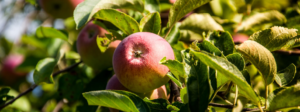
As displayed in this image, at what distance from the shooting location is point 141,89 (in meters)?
0.82

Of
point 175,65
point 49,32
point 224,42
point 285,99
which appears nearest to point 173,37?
point 224,42

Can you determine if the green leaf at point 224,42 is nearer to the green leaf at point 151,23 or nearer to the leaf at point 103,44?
the green leaf at point 151,23

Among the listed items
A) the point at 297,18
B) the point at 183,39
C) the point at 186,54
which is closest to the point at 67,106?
the point at 183,39

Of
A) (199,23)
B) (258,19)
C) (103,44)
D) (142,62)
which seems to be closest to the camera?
(142,62)

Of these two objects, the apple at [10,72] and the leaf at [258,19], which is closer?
the leaf at [258,19]

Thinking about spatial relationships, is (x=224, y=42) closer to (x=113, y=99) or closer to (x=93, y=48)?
(x=113, y=99)

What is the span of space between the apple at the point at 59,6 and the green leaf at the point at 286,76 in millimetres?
1011

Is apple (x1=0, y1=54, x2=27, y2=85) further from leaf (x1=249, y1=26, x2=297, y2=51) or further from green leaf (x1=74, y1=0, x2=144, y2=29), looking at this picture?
leaf (x1=249, y1=26, x2=297, y2=51)

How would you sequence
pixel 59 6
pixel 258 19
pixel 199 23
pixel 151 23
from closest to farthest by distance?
pixel 151 23 → pixel 199 23 → pixel 258 19 → pixel 59 6

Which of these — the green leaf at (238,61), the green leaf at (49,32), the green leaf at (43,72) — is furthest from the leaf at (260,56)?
the green leaf at (49,32)

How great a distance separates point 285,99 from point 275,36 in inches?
7.1

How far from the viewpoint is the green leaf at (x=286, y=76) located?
0.81 metres

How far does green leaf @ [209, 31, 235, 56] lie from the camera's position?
825mm

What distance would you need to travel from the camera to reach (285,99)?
719mm
